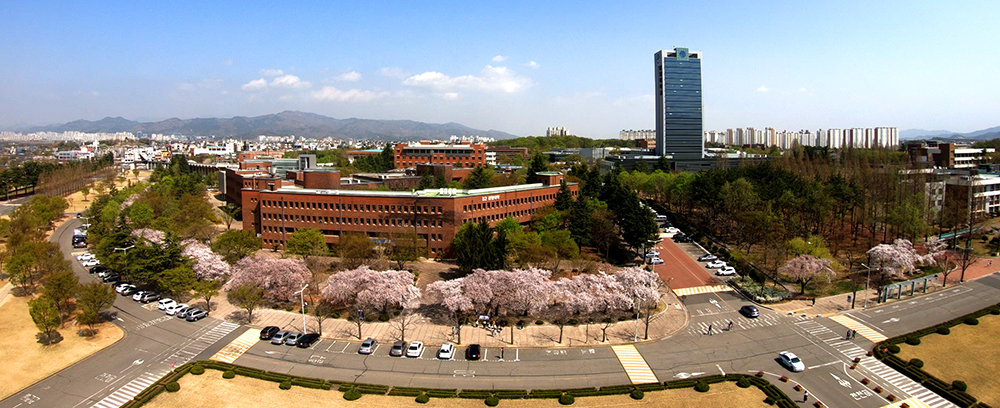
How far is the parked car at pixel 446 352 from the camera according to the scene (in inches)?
1175

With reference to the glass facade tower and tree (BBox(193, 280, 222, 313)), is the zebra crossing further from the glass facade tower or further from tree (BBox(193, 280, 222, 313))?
the glass facade tower

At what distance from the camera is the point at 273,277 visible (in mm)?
37375

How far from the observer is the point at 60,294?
34469mm

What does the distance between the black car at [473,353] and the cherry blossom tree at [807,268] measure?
2508cm

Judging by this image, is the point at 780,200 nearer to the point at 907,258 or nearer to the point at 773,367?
the point at 907,258

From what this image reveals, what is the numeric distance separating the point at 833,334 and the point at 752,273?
37.2ft

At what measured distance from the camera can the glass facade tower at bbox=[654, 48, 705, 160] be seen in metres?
121

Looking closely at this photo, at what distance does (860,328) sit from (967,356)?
17.4 feet

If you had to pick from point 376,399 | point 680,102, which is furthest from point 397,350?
point 680,102

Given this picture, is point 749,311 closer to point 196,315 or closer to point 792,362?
point 792,362


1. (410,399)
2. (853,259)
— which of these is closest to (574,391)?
(410,399)

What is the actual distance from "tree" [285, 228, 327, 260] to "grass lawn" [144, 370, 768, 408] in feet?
69.3

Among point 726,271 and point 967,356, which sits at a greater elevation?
point 726,271

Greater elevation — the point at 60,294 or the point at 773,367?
the point at 60,294
